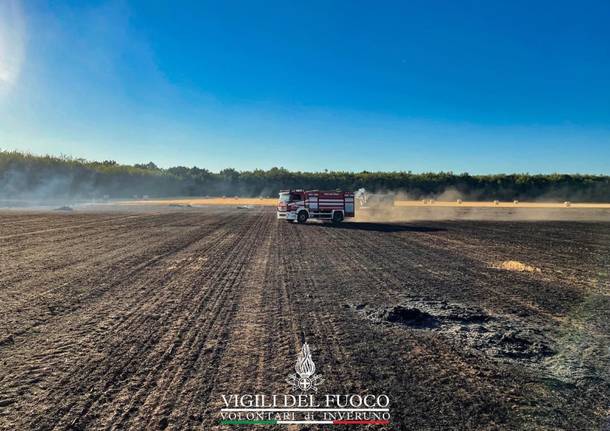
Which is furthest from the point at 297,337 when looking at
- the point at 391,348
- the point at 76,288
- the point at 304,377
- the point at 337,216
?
the point at 337,216

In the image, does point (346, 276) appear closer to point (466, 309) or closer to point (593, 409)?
point (466, 309)

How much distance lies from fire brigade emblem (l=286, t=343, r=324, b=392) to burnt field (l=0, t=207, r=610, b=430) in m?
0.12

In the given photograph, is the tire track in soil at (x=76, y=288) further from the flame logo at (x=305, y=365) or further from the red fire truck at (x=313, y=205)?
the red fire truck at (x=313, y=205)

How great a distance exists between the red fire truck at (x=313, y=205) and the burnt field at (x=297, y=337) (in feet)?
50.5

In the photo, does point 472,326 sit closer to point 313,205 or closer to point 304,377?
point 304,377

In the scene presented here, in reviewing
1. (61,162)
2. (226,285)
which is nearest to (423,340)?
(226,285)

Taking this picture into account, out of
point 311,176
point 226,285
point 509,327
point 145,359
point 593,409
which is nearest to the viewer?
point 593,409

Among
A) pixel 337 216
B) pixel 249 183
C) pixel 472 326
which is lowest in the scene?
pixel 472 326

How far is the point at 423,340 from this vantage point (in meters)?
5.71

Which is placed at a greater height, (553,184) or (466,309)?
(553,184)

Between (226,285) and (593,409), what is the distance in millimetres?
6915

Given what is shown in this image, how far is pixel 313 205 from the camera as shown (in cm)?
2755

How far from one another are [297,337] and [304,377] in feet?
4.15

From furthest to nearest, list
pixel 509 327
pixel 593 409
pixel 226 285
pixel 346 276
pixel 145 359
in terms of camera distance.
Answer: pixel 346 276 < pixel 226 285 < pixel 509 327 < pixel 145 359 < pixel 593 409
